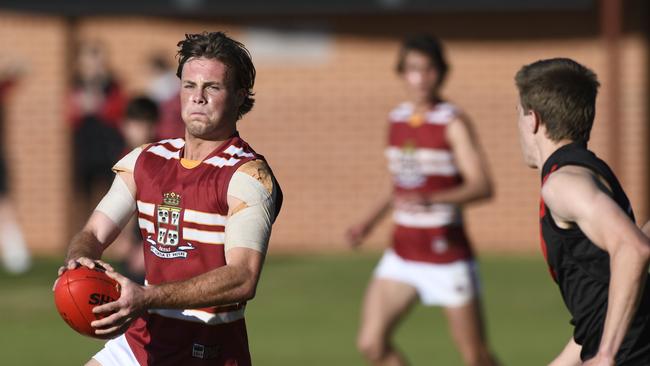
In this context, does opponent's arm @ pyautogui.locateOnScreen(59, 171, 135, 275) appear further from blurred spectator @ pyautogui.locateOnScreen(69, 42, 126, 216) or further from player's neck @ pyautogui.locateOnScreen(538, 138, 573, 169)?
blurred spectator @ pyautogui.locateOnScreen(69, 42, 126, 216)

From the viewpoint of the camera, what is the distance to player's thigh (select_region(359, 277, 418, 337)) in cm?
989

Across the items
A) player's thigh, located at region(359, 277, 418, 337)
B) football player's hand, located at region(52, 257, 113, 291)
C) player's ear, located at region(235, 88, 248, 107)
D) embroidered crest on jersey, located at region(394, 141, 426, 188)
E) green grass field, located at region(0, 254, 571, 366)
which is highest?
player's ear, located at region(235, 88, 248, 107)

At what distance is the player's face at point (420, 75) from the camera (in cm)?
1033

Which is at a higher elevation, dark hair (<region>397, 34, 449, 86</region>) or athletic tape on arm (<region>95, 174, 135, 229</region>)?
dark hair (<region>397, 34, 449, 86</region>)

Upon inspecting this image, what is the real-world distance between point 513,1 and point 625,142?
2884mm

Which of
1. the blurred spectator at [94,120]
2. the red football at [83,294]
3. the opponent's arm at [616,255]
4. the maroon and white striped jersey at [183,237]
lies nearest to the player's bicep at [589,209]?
the opponent's arm at [616,255]

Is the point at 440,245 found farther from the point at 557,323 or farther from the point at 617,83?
the point at 617,83

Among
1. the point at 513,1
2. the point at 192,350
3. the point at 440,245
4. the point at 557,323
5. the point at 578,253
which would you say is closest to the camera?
the point at 578,253

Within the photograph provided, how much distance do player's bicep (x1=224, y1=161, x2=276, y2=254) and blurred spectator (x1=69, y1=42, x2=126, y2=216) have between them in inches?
595

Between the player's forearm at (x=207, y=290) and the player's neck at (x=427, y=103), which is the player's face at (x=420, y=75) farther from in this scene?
the player's forearm at (x=207, y=290)

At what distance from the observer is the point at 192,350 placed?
20.9 ft

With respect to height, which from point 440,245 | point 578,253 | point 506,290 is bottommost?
point 506,290

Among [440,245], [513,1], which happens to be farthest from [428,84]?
[513,1]

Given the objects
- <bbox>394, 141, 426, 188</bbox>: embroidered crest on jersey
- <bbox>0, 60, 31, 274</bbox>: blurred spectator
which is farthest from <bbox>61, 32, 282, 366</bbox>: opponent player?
<bbox>0, 60, 31, 274</bbox>: blurred spectator
